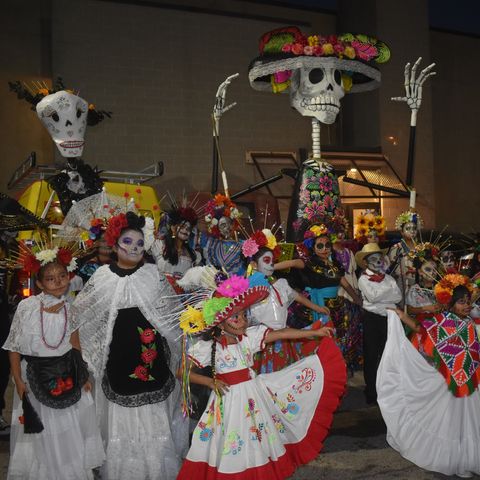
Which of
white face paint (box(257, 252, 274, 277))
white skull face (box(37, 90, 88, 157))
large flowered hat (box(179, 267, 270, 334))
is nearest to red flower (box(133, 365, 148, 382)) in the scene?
large flowered hat (box(179, 267, 270, 334))

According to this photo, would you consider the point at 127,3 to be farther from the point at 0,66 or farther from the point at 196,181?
the point at 196,181

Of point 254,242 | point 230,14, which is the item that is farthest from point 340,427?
point 230,14

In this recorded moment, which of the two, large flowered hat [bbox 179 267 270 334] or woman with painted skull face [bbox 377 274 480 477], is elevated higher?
large flowered hat [bbox 179 267 270 334]

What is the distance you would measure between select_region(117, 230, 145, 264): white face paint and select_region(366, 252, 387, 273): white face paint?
8.69 feet

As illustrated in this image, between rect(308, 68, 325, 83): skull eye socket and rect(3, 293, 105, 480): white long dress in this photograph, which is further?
rect(308, 68, 325, 83): skull eye socket

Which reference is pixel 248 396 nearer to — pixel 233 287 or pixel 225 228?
pixel 233 287

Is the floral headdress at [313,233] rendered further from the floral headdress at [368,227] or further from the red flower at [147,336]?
the red flower at [147,336]

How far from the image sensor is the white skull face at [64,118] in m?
7.55

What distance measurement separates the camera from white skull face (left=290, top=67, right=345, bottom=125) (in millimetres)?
7496

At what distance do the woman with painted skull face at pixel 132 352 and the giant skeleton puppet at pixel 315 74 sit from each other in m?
3.26

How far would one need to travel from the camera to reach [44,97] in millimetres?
7758

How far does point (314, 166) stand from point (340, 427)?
3360 millimetres

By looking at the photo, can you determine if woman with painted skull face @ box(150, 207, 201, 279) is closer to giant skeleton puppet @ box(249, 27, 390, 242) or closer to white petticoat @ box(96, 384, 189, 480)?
giant skeleton puppet @ box(249, 27, 390, 242)

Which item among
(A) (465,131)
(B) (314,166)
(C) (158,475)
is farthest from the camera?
(A) (465,131)
